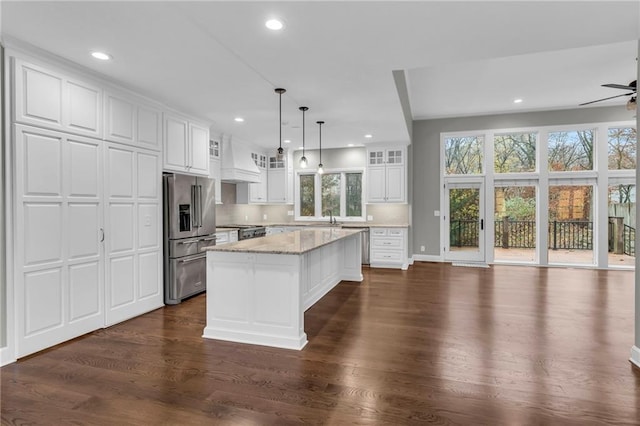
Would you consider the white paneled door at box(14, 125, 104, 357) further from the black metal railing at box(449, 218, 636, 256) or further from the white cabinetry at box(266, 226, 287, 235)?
the black metal railing at box(449, 218, 636, 256)

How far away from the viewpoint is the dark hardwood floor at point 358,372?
81.9 inches

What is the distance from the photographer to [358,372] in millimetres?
2596

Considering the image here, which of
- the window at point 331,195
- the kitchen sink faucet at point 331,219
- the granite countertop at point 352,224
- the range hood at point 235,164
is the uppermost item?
the range hood at point 235,164

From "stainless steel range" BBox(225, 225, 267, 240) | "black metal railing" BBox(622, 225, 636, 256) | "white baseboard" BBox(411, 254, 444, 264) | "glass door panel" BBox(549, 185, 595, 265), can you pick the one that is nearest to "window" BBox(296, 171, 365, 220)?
"stainless steel range" BBox(225, 225, 267, 240)

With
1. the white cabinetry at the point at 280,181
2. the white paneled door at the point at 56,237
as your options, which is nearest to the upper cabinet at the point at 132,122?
the white paneled door at the point at 56,237

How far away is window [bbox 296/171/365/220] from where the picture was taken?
786 cm

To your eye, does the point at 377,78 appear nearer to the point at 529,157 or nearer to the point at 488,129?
the point at 488,129

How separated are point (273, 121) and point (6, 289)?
3765 millimetres

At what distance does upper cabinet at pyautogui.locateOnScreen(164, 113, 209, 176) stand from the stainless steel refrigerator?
0.21 metres

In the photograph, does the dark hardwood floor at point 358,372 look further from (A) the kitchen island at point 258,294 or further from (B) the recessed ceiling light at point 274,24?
(B) the recessed ceiling light at point 274,24

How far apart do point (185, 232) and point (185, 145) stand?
123cm

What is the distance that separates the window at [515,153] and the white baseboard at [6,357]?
322 inches

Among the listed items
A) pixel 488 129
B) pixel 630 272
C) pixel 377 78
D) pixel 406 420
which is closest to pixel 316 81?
pixel 377 78

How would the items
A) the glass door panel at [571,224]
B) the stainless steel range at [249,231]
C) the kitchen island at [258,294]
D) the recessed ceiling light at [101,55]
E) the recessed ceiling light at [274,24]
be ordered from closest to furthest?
1. the recessed ceiling light at [274,24]
2. the recessed ceiling light at [101,55]
3. the kitchen island at [258,294]
4. the stainless steel range at [249,231]
5. the glass door panel at [571,224]
